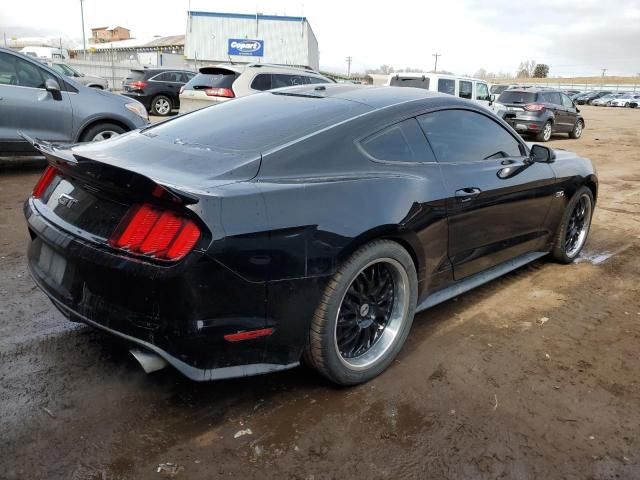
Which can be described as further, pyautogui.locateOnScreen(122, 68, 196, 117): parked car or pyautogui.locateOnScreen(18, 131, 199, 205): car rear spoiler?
pyautogui.locateOnScreen(122, 68, 196, 117): parked car

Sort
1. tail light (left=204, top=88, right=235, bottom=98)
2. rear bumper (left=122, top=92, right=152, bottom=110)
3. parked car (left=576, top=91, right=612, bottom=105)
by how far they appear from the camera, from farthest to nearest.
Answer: parked car (left=576, top=91, right=612, bottom=105), rear bumper (left=122, top=92, right=152, bottom=110), tail light (left=204, top=88, right=235, bottom=98)

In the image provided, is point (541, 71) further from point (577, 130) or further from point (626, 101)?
point (577, 130)

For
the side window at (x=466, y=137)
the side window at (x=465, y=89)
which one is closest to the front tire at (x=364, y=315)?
the side window at (x=466, y=137)

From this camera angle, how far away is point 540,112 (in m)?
15.4

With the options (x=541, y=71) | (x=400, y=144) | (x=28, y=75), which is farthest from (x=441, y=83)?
(x=541, y=71)

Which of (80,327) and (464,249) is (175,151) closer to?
(80,327)

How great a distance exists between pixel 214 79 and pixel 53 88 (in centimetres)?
435

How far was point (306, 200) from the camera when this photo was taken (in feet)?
7.91

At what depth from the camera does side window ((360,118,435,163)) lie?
2.91 meters

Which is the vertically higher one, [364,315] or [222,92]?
[222,92]

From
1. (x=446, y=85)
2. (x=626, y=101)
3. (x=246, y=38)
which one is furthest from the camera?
(x=626, y=101)

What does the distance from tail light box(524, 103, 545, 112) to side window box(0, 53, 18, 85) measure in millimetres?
13158

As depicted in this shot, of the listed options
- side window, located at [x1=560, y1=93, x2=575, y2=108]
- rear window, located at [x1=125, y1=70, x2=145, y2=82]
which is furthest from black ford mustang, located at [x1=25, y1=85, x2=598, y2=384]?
rear window, located at [x1=125, y1=70, x2=145, y2=82]

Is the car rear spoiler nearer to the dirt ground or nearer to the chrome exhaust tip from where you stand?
the chrome exhaust tip
